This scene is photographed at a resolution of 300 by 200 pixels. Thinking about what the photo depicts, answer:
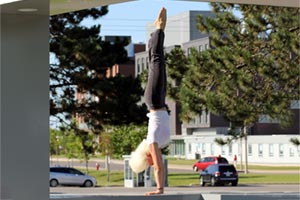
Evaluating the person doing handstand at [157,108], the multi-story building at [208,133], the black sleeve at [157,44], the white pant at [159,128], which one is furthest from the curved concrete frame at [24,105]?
the multi-story building at [208,133]

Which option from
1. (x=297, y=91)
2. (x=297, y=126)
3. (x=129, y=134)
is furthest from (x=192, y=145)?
(x=297, y=91)

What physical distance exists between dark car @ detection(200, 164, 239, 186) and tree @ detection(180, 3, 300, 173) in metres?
15.2

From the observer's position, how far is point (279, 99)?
33.2 metres

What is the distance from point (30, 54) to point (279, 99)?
24.0 metres

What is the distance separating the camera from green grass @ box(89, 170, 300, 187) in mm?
52812

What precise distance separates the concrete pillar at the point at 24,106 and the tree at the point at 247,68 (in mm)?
22035

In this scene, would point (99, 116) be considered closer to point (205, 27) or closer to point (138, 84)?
point (138, 84)

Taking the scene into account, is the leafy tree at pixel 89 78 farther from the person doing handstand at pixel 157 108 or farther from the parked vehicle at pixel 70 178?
the person doing handstand at pixel 157 108

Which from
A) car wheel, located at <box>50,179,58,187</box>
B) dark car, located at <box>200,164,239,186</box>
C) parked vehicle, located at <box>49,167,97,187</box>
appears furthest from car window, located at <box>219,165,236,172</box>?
car wheel, located at <box>50,179,58,187</box>

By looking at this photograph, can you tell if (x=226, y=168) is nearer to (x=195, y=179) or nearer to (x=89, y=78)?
(x=195, y=179)

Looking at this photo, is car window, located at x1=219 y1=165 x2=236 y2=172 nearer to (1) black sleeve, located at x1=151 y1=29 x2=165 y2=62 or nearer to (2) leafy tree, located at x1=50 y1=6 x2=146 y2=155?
(2) leafy tree, located at x1=50 y1=6 x2=146 y2=155

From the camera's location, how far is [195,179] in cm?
5862

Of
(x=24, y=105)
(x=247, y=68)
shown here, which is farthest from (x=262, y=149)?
(x=24, y=105)

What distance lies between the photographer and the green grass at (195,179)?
52.8 metres
